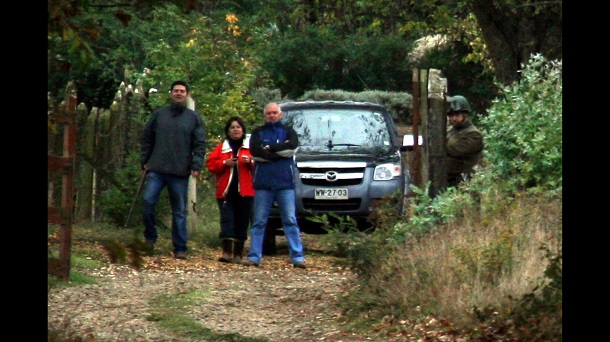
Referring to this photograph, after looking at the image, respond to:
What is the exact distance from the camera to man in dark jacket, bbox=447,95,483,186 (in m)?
14.4

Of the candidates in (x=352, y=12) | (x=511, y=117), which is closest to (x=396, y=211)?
(x=511, y=117)

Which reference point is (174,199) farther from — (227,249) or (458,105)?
(458,105)

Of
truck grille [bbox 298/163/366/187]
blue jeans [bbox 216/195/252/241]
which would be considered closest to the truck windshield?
truck grille [bbox 298/163/366/187]

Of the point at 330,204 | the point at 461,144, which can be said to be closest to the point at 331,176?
the point at 330,204

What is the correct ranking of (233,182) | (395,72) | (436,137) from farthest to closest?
1. (395,72)
2. (233,182)
3. (436,137)

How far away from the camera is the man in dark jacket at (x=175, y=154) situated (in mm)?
14656

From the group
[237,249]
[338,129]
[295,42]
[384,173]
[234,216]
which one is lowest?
[237,249]

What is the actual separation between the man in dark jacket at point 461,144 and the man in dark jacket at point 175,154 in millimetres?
2657

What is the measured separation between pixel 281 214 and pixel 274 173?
46 centimetres

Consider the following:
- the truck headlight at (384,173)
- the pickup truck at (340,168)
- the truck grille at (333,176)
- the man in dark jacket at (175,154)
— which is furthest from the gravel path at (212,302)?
the truck headlight at (384,173)

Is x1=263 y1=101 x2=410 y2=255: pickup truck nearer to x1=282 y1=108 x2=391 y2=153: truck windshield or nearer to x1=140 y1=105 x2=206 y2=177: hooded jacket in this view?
x1=282 y1=108 x2=391 y2=153: truck windshield

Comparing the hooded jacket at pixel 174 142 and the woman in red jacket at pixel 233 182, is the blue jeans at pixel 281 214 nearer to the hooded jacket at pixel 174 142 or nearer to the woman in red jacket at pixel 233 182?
the woman in red jacket at pixel 233 182

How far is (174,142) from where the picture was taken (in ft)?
48.0

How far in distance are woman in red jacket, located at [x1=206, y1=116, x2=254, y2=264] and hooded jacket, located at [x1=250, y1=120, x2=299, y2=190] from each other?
609 millimetres
